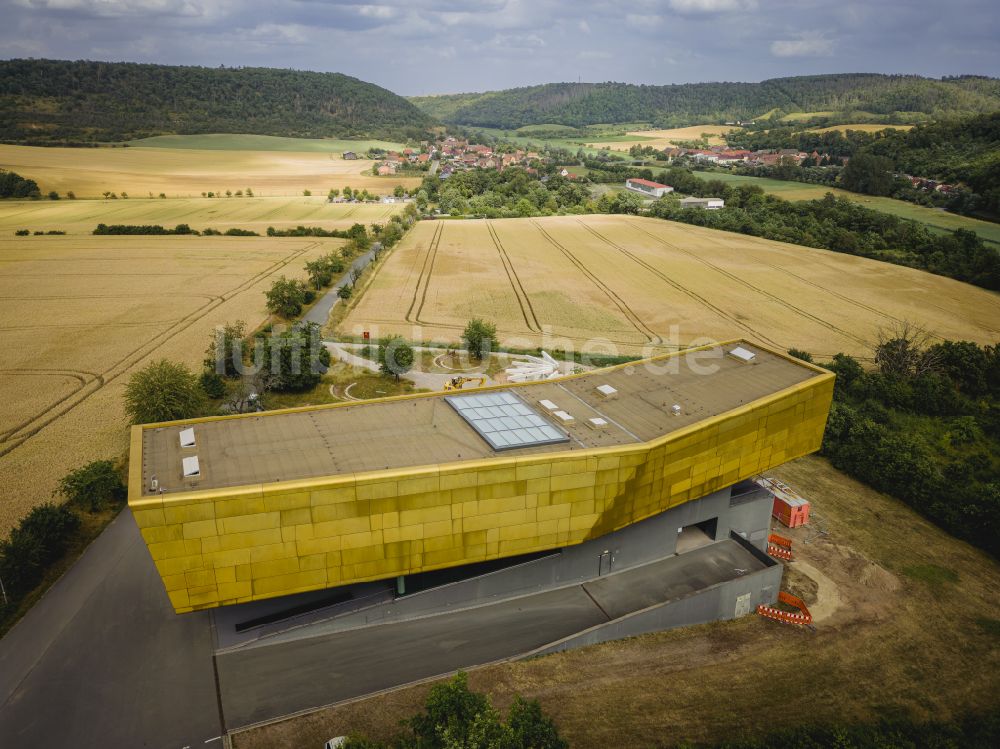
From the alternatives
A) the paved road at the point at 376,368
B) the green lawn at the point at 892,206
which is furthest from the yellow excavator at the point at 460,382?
the green lawn at the point at 892,206

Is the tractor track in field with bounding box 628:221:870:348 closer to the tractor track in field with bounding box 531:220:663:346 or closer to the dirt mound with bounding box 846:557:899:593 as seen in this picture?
the tractor track in field with bounding box 531:220:663:346

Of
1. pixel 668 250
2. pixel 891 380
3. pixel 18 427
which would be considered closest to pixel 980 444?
pixel 891 380


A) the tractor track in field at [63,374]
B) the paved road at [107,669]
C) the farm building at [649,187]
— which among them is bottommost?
the paved road at [107,669]


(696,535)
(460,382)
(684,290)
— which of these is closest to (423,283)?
(684,290)

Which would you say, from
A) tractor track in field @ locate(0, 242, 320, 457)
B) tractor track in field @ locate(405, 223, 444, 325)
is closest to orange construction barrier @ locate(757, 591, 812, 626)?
tractor track in field @ locate(0, 242, 320, 457)

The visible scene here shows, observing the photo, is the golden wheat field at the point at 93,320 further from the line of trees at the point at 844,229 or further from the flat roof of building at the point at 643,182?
the flat roof of building at the point at 643,182

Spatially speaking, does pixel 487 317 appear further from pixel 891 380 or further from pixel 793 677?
pixel 793 677
